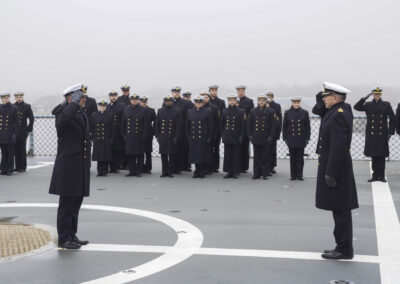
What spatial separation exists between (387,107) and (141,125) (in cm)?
562

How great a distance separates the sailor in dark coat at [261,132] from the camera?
12.2 m

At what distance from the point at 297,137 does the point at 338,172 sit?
21.4 ft

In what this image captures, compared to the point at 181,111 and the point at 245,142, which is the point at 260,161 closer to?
the point at 245,142

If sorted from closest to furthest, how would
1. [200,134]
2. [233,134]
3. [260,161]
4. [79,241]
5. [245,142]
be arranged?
[79,241] → [260,161] → [233,134] → [200,134] → [245,142]

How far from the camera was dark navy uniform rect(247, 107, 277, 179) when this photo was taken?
12172mm

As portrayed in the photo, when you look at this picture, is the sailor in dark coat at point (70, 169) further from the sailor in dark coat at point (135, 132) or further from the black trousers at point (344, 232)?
the sailor in dark coat at point (135, 132)

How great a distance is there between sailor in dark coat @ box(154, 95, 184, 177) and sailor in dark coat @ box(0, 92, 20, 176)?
3524 mm

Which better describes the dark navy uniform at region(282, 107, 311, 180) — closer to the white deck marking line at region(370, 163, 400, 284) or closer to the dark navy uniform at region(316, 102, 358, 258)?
the white deck marking line at region(370, 163, 400, 284)

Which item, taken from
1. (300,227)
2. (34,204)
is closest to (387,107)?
(300,227)

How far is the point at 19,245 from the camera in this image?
19.9 ft

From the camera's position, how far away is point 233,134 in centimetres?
1241

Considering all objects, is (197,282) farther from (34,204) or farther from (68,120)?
(34,204)

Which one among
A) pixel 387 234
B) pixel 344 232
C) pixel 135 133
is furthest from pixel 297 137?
pixel 344 232

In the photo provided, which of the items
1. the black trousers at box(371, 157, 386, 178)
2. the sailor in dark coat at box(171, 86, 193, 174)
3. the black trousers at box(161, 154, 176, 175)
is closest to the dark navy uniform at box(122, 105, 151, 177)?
the black trousers at box(161, 154, 176, 175)
